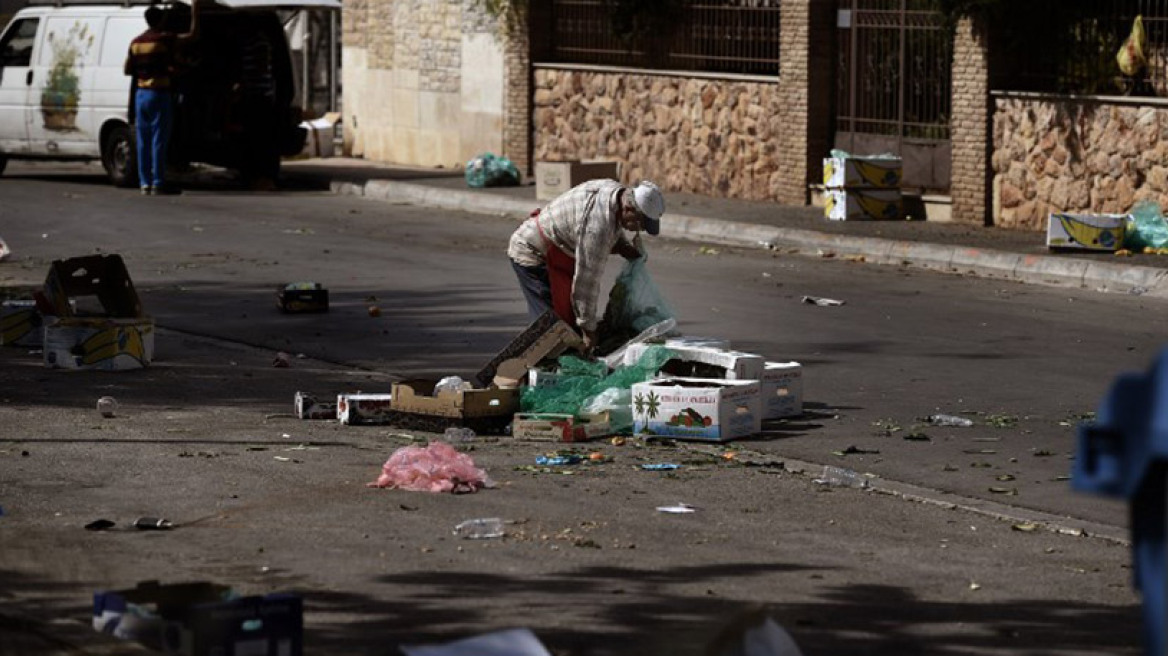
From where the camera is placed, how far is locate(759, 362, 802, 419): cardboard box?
11930mm

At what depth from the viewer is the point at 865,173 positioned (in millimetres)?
22797

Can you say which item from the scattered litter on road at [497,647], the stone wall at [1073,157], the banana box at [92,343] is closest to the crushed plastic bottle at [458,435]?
the banana box at [92,343]

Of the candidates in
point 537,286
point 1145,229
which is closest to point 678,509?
point 537,286

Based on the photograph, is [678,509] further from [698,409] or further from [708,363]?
[708,363]

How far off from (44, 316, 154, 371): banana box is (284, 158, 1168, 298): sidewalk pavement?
27.6 feet

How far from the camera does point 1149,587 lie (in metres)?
5.12

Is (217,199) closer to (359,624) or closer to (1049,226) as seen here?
(1049,226)

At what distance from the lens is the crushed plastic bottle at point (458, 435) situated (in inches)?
444

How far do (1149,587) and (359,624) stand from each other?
297 cm

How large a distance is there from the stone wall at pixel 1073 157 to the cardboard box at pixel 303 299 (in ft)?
26.8

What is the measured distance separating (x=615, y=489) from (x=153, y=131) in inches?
686

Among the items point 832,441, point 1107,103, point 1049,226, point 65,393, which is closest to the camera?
point 832,441

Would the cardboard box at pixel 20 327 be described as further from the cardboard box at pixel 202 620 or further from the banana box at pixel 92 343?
the cardboard box at pixel 202 620

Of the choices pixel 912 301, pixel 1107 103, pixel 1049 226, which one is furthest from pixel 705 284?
pixel 1107 103
